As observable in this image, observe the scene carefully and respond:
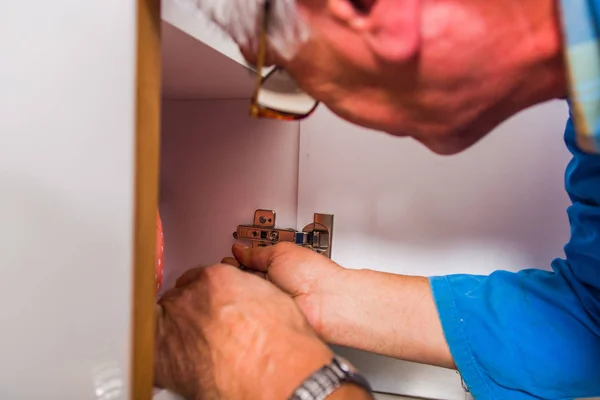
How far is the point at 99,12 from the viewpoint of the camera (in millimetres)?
272

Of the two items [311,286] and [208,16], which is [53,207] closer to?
[208,16]

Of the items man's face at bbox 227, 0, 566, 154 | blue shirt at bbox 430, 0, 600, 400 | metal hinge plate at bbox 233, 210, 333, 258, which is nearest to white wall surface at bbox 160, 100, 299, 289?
metal hinge plate at bbox 233, 210, 333, 258

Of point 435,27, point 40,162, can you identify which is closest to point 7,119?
point 40,162

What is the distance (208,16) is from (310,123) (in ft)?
0.46

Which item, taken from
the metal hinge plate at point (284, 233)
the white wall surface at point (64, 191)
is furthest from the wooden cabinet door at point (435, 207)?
the white wall surface at point (64, 191)

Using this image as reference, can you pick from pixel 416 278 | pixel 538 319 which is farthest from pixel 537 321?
pixel 416 278

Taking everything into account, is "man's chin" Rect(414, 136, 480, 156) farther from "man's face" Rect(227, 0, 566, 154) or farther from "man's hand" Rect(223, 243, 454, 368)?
"man's hand" Rect(223, 243, 454, 368)

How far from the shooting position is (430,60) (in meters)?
0.28

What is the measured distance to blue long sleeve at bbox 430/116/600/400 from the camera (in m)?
0.51

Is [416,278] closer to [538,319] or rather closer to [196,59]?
[538,319]

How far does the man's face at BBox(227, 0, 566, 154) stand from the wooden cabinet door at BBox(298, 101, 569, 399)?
16 cm

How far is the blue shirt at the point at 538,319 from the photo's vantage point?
→ 51cm

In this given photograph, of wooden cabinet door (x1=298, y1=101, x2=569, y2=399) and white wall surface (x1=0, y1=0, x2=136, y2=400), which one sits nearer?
white wall surface (x1=0, y1=0, x2=136, y2=400)

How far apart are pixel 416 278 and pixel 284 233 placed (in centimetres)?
20
